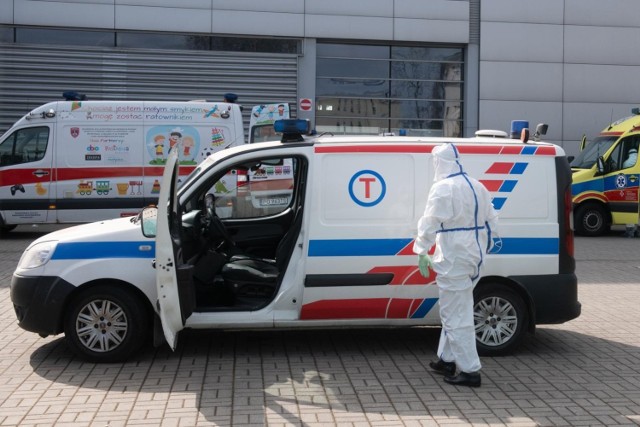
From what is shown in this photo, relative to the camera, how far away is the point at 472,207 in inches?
223

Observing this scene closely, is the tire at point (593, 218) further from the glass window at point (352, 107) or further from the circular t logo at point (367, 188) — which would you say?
the circular t logo at point (367, 188)

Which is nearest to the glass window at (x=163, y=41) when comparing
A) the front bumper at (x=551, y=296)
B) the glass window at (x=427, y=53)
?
the glass window at (x=427, y=53)

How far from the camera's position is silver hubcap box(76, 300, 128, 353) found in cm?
623

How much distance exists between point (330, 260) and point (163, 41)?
16571 millimetres

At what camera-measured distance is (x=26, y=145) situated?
48.1 feet

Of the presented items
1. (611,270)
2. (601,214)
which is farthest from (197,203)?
(601,214)

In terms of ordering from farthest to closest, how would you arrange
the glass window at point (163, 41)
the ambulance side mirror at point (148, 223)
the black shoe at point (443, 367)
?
the glass window at point (163, 41), the ambulance side mirror at point (148, 223), the black shoe at point (443, 367)

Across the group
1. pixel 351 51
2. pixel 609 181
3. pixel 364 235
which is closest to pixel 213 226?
pixel 364 235

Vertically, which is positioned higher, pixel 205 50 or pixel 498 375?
pixel 205 50

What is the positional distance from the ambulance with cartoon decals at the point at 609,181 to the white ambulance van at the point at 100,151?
7.92m

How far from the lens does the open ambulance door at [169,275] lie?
565 centimetres

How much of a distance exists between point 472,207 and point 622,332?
2926 mm

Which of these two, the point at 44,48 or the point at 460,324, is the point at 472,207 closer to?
the point at 460,324

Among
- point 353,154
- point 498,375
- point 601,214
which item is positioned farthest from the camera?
point 601,214
